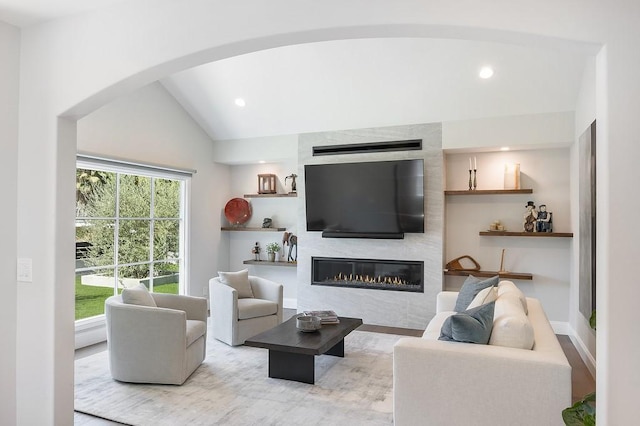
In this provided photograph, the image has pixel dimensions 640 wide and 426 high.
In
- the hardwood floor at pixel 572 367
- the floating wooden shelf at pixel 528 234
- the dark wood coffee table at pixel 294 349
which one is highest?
the floating wooden shelf at pixel 528 234

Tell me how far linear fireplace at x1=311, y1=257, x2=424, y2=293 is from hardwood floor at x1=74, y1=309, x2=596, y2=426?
0.53 meters

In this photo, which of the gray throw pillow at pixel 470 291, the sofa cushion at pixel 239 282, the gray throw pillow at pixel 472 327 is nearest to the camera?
the gray throw pillow at pixel 472 327

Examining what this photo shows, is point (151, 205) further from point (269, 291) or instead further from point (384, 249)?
point (384, 249)

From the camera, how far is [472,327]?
8.74 ft

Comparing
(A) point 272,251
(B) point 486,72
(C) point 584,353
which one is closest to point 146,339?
(A) point 272,251

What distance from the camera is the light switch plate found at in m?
2.57

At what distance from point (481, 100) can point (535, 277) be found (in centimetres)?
225

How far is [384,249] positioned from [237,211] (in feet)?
8.04

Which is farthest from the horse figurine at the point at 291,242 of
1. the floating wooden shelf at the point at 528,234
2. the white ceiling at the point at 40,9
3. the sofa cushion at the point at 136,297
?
the white ceiling at the point at 40,9

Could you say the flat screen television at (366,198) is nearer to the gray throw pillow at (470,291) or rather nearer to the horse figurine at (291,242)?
the horse figurine at (291,242)

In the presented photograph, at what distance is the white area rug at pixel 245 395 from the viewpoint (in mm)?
3104

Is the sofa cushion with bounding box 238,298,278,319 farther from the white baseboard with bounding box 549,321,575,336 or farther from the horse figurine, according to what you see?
the white baseboard with bounding box 549,321,575,336

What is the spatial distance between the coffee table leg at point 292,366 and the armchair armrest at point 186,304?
0.87m

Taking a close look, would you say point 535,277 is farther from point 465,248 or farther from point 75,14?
point 75,14
